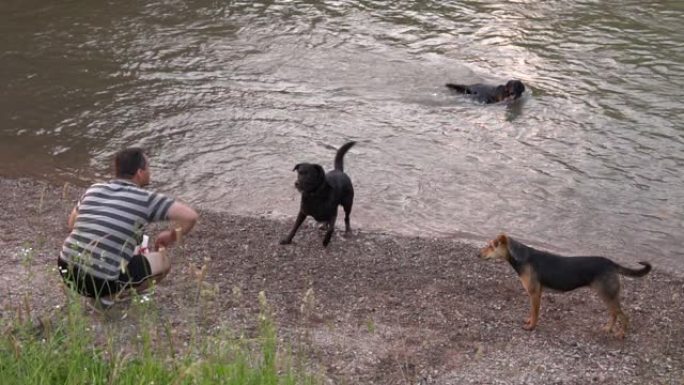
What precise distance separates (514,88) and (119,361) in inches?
408

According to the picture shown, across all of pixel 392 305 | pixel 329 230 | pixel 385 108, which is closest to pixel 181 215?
pixel 392 305

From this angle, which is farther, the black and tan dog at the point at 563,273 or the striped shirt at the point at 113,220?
the black and tan dog at the point at 563,273

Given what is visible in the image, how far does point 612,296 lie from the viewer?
294 inches

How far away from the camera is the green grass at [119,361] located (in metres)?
4.89

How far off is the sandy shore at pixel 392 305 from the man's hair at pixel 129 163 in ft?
2.00

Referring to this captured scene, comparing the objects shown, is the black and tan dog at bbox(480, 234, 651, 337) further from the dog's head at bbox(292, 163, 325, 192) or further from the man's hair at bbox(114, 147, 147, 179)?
the man's hair at bbox(114, 147, 147, 179)

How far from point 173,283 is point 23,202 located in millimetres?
3538

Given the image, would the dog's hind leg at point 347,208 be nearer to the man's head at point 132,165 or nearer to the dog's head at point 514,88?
the man's head at point 132,165

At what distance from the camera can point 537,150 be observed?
42.4ft

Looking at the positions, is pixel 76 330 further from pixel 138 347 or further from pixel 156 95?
pixel 156 95

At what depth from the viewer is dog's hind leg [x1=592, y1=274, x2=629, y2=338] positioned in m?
7.44

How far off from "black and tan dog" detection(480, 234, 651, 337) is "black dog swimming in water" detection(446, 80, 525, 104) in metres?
6.80

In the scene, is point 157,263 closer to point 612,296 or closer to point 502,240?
point 502,240

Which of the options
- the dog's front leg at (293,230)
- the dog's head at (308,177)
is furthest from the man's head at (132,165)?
the dog's front leg at (293,230)
